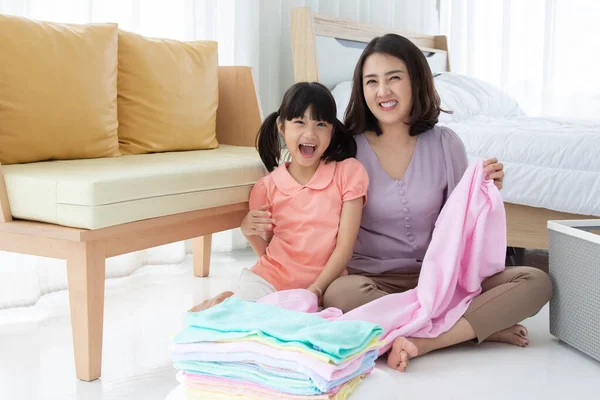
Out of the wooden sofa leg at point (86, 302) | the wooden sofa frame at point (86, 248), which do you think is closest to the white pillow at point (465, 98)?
the wooden sofa frame at point (86, 248)

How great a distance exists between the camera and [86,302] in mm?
1566

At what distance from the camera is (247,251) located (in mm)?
3137

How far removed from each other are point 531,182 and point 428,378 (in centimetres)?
107

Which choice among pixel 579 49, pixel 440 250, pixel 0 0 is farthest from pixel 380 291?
pixel 579 49

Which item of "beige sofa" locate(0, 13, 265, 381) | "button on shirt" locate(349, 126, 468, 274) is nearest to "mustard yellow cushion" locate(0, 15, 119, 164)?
"beige sofa" locate(0, 13, 265, 381)

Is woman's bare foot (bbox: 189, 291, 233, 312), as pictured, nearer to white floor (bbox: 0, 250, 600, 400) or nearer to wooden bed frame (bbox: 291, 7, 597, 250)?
white floor (bbox: 0, 250, 600, 400)

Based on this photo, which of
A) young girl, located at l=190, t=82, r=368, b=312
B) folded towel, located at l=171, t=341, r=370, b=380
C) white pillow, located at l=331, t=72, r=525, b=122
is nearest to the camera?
folded towel, located at l=171, t=341, r=370, b=380

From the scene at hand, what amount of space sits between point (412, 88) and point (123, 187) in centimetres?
84

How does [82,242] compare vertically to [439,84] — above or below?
below

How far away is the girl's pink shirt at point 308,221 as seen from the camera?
1.96 metres

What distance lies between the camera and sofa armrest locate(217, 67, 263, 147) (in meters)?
2.60

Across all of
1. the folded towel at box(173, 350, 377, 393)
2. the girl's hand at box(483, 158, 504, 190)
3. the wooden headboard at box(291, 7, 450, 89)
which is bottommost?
the folded towel at box(173, 350, 377, 393)

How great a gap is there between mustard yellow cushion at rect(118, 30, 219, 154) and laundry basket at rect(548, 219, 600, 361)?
3.95 feet

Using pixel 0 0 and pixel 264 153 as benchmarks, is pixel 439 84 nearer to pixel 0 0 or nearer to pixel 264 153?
pixel 264 153
